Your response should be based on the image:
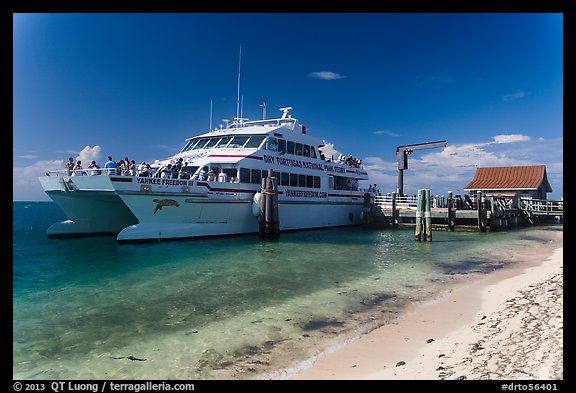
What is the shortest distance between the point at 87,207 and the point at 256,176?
8.58 metres

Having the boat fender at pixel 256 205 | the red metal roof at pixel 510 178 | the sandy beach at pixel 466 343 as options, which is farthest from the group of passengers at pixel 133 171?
the red metal roof at pixel 510 178

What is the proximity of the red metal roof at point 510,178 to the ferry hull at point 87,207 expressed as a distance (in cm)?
3400

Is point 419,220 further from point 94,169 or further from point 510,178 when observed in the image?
point 510,178

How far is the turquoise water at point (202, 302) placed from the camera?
514 centimetres

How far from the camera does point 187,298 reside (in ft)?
27.1

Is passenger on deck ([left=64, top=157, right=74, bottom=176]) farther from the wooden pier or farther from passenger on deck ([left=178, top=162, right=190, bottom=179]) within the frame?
the wooden pier

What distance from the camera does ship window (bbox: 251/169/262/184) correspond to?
19969 millimetres

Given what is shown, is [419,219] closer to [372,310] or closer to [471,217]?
[471,217]

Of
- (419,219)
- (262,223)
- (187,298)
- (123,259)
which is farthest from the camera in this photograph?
(419,219)

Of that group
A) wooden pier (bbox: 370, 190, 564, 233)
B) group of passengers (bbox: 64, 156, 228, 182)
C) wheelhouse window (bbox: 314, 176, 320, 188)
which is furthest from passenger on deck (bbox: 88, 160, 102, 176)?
wooden pier (bbox: 370, 190, 564, 233)

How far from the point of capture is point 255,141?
2077 cm
